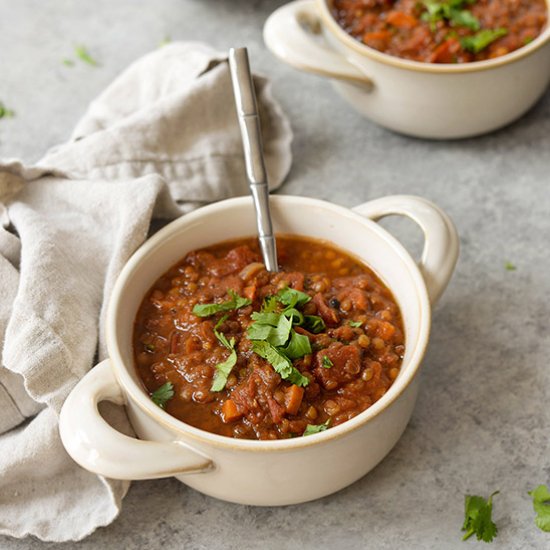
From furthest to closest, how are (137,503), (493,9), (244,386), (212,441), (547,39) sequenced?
1. (493,9)
2. (547,39)
3. (137,503)
4. (244,386)
5. (212,441)

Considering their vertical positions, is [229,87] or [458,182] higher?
[229,87]

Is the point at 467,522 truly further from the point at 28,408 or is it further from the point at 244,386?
the point at 28,408

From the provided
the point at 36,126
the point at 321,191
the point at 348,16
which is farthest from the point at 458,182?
the point at 36,126

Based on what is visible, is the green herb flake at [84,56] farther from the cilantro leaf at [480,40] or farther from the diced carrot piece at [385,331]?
the diced carrot piece at [385,331]

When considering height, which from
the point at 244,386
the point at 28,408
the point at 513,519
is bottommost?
the point at 513,519

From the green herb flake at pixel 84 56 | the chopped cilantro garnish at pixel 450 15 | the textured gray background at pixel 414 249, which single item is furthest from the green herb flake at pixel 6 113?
the chopped cilantro garnish at pixel 450 15

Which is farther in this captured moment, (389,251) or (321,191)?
(321,191)
